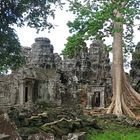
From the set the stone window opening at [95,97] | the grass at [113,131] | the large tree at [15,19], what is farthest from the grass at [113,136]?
the stone window opening at [95,97]

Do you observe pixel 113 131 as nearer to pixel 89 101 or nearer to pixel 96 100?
pixel 89 101

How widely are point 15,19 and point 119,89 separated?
7.30 metres

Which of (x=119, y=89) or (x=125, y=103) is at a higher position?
(x=119, y=89)

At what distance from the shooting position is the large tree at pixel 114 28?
1733 centimetres

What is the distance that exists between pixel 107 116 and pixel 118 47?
416 centimetres

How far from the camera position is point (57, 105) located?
22125 millimetres

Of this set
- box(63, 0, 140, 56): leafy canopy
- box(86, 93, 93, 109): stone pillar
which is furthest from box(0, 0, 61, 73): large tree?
box(86, 93, 93, 109): stone pillar

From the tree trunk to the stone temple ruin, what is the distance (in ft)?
13.4

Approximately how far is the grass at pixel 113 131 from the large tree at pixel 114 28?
77.3 inches

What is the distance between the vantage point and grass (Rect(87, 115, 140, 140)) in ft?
43.4

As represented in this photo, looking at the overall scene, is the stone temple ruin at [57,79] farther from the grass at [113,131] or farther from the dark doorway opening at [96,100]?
the grass at [113,131]

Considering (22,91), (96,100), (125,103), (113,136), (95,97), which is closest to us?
(113,136)

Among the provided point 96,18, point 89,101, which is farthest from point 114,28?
point 89,101

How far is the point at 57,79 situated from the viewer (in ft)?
77.0
